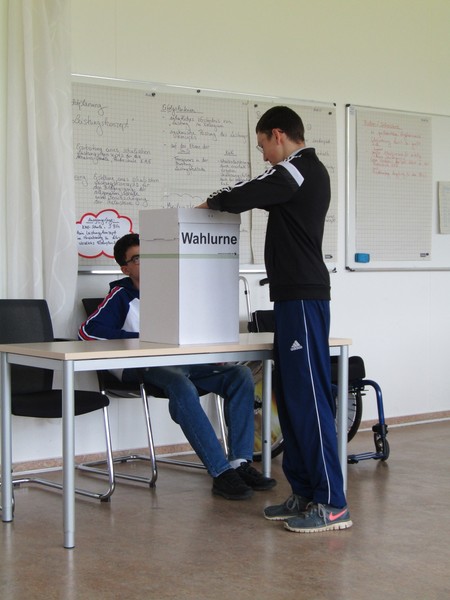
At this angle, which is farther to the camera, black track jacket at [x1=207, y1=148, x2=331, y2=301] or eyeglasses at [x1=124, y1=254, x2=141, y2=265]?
eyeglasses at [x1=124, y1=254, x2=141, y2=265]

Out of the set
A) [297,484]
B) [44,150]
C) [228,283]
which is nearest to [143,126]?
[44,150]

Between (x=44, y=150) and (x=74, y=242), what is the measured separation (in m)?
0.45

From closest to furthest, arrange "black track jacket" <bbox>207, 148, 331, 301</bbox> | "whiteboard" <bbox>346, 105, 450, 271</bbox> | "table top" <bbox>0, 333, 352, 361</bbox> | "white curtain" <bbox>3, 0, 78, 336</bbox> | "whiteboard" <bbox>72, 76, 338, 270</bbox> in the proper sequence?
"table top" <bbox>0, 333, 352, 361</bbox> → "black track jacket" <bbox>207, 148, 331, 301</bbox> → "white curtain" <bbox>3, 0, 78, 336</bbox> → "whiteboard" <bbox>72, 76, 338, 270</bbox> → "whiteboard" <bbox>346, 105, 450, 271</bbox>

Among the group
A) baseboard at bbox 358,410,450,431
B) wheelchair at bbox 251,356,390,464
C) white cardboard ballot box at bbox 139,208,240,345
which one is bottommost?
baseboard at bbox 358,410,450,431

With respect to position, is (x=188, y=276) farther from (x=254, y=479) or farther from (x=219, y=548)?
(x=254, y=479)

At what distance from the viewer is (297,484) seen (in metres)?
3.42

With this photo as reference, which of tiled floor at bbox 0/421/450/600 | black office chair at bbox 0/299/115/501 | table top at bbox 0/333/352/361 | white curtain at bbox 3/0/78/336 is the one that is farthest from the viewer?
white curtain at bbox 3/0/78/336

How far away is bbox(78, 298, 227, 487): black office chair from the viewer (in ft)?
13.4

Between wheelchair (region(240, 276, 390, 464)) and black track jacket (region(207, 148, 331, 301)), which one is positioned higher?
black track jacket (region(207, 148, 331, 301))

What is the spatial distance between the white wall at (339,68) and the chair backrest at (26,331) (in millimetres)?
552

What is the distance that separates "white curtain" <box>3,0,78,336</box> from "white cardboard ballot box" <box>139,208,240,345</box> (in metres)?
0.88

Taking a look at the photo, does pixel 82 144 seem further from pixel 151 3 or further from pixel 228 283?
pixel 228 283

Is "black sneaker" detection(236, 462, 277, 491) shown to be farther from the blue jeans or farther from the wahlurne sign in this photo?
the wahlurne sign

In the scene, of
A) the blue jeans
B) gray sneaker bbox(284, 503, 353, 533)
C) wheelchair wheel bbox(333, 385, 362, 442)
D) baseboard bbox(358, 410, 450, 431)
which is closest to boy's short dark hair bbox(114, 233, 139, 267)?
the blue jeans
